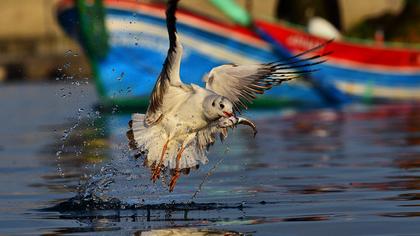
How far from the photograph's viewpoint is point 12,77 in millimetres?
41938

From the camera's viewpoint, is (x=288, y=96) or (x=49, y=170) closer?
(x=49, y=170)

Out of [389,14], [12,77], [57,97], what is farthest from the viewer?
[12,77]

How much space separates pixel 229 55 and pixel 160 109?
48.0 feet

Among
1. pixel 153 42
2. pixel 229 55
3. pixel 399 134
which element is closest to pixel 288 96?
pixel 229 55

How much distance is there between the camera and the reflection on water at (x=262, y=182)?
9.40 m

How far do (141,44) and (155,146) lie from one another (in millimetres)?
13603

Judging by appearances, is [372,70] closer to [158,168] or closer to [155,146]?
[155,146]

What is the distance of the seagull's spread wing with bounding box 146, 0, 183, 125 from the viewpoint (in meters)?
10.7

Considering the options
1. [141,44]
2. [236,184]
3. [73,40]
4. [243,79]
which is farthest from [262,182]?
[73,40]

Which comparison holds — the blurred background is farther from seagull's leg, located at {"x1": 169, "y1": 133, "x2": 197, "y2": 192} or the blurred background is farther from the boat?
seagull's leg, located at {"x1": 169, "y1": 133, "x2": 197, "y2": 192}

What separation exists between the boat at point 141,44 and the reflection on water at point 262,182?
16.9 ft

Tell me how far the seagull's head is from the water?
69 cm

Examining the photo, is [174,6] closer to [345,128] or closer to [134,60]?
[345,128]

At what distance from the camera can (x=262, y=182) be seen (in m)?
12.2
